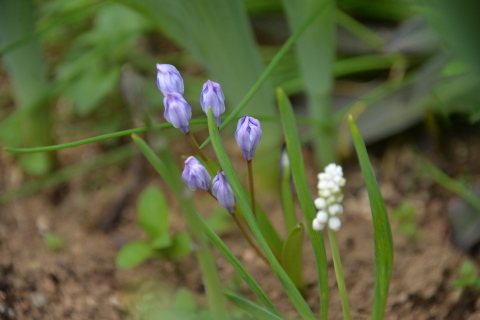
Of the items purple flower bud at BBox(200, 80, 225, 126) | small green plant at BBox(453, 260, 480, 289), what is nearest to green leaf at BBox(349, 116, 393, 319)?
purple flower bud at BBox(200, 80, 225, 126)

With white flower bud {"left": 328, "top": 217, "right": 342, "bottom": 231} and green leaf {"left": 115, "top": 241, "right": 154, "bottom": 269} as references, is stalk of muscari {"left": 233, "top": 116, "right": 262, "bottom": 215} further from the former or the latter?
green leaf {"left": 115, "top": 241, "right": 154, "bottom": 269}

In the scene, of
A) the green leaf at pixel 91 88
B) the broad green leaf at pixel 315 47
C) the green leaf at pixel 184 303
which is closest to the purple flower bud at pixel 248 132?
the green leaf at pixel 184 303

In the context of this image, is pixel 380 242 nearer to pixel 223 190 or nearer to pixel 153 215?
pixel 223 190

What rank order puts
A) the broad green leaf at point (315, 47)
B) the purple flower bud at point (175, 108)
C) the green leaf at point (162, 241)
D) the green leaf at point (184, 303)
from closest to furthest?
the purple flower bud at point (175, 108), the green leaf at point (184, 303), the green leaf at point (162, 241), the broad green leaf at point (315, 47)

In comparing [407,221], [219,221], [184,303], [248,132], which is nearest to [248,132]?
[248,132]

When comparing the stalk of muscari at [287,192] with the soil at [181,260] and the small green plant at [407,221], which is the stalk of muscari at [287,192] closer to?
the soil at [181,260]

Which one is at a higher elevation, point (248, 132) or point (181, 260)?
point (248, 132)
